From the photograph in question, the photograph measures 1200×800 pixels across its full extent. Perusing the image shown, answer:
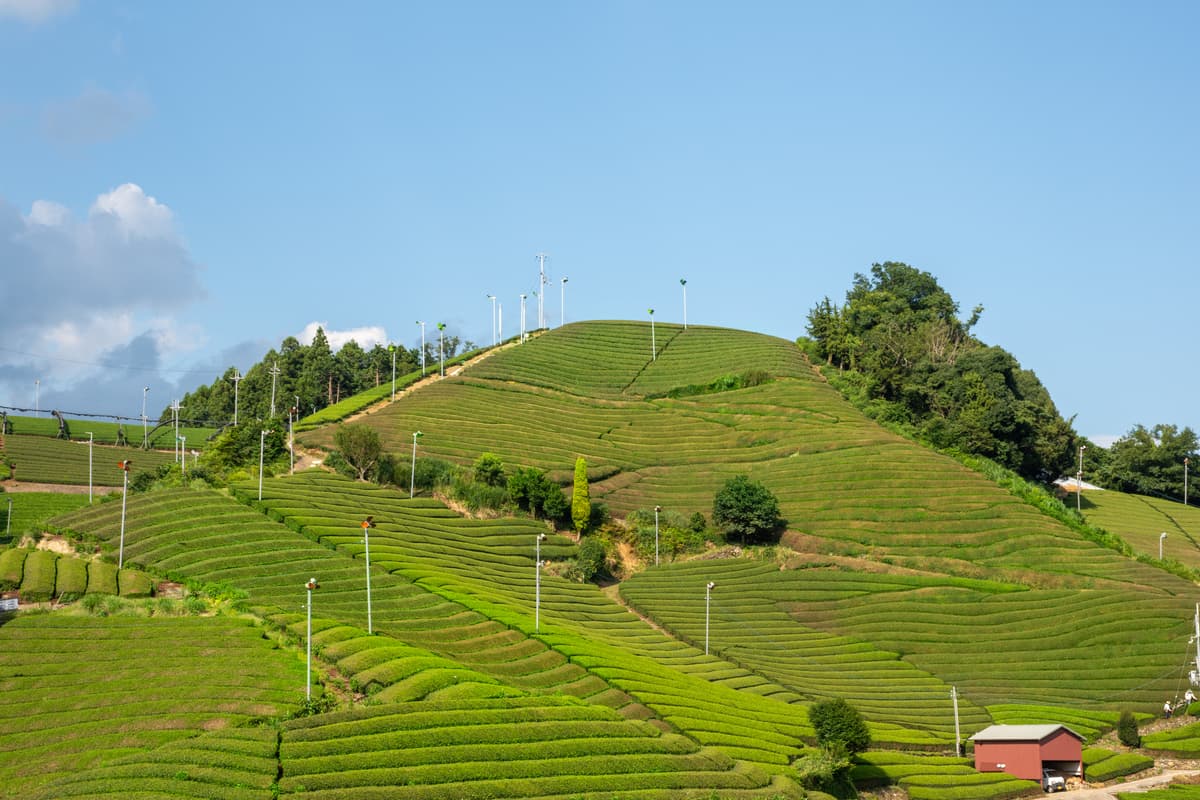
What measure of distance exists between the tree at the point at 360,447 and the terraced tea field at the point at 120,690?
3287 cm

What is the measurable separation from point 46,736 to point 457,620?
2088 cm

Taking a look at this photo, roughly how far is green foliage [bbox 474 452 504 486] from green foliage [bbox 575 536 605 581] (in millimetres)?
9886

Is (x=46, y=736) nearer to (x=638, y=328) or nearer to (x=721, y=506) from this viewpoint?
(x=721, y=506)

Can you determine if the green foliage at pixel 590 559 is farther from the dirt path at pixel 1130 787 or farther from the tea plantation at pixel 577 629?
the dirt path at pixel 1130 787

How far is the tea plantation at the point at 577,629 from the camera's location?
135 ft

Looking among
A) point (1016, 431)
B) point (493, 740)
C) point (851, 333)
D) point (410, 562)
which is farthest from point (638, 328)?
point (493, 740)

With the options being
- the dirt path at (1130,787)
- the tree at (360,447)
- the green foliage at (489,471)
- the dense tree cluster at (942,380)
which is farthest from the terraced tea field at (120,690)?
the dense tree cluster at (942,380)

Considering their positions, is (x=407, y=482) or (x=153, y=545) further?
(x=407, y=482)

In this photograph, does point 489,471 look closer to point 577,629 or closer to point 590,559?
point 590,559

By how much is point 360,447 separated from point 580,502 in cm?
1531

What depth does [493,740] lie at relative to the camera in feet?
139

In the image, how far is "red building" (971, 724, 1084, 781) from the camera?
51281mm

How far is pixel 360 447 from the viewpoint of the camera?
84875 millimetres

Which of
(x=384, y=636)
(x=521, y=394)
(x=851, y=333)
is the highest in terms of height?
(x=851, y=333)
